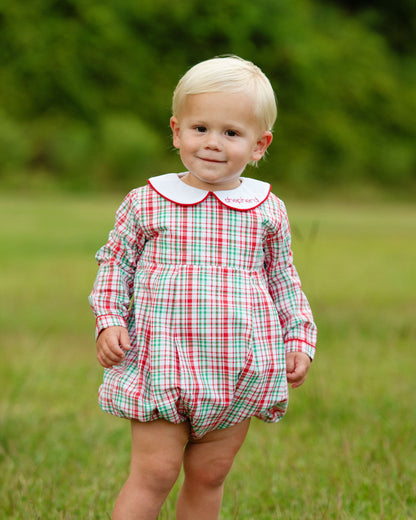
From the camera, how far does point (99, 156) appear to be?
1104 inches

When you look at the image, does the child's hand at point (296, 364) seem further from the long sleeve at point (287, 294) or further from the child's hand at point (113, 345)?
the child's hand at point (113, 345)

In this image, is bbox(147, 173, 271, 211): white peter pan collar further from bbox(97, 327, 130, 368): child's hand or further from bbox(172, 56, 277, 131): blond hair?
bbox(97, 327, 130, 368): child's hand

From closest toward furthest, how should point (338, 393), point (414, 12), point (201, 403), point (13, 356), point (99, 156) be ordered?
point (201, 403) → point (338, 393) → point (13, 356) → point (99, 156) → point (414, 12)

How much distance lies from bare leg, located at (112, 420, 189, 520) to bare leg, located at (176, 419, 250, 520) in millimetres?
118

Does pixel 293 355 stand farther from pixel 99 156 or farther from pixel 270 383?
pixel 99 156

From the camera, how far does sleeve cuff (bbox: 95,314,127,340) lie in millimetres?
2420

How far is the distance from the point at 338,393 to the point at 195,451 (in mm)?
2382

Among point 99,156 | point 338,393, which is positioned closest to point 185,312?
point 338,393

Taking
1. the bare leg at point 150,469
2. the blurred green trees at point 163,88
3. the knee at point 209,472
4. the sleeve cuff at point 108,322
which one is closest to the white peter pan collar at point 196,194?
the sleeve cuff at point 108,322

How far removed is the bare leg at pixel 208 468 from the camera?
2.51m

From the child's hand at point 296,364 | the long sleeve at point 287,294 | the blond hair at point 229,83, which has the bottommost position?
the child's hand at point 296,364

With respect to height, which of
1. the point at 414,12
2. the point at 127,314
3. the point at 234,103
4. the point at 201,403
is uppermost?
the point at 414,12

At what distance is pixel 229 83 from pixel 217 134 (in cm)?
15

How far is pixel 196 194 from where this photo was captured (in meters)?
2.46
